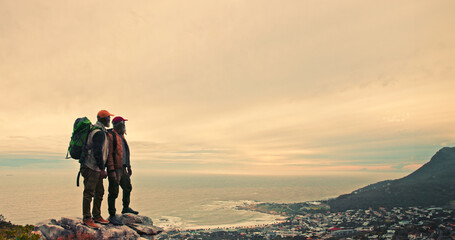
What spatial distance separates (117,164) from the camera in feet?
34.4

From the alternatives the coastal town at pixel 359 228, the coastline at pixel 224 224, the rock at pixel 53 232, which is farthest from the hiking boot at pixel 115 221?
the coastline at pixel 224 224

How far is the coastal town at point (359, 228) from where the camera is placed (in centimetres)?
8988

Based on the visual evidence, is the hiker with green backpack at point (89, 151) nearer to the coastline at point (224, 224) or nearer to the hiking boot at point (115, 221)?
the hiking boot at point (115, 221)

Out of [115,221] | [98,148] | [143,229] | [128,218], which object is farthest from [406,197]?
[98,148]

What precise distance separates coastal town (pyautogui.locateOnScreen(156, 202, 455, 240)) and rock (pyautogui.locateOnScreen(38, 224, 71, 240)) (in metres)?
89.6

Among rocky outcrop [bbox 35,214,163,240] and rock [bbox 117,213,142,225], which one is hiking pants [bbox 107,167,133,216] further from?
rocky outcrop [bbox 35,214,163,240]

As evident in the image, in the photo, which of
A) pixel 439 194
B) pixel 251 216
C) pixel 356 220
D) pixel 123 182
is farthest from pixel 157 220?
pixel 439 194

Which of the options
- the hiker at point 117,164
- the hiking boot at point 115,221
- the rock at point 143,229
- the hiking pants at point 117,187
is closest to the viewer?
the hiker at point 117,164

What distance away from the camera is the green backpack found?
8789mm

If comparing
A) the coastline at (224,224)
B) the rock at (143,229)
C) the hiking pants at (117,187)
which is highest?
the hiking pants at (117,187)

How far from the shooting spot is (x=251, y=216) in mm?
156125

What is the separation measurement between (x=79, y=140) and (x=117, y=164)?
2149 millimetres

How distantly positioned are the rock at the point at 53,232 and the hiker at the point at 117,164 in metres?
1.76

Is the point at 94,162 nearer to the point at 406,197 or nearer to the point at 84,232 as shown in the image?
the point at 84,232
